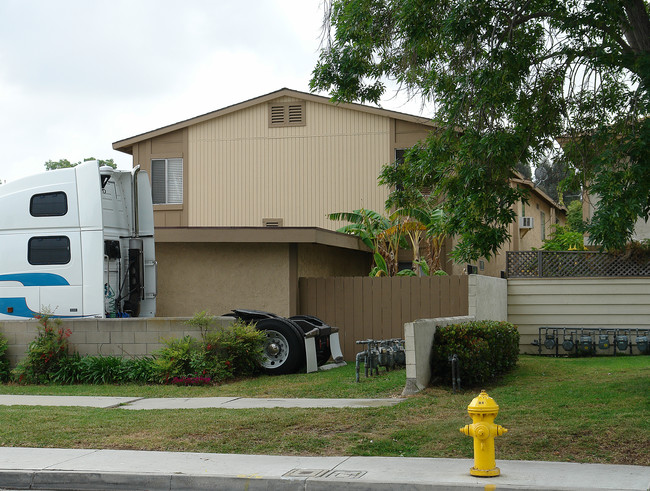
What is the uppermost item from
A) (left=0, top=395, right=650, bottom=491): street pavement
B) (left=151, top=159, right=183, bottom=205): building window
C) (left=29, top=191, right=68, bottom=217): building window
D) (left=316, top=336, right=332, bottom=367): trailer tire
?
(left=151, top=159, right=183, bottom=205): building window

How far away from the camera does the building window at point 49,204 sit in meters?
14.3

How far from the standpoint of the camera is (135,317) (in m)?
15.1

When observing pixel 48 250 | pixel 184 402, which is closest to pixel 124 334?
pixel 48 250

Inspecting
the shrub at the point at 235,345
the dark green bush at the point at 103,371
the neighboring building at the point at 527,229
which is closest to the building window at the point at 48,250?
the dark green bush at the point at 103,371

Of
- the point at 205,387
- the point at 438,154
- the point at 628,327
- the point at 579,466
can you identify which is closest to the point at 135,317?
the point at 205,387

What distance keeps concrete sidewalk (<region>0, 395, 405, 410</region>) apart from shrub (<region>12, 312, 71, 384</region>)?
154 centimetres

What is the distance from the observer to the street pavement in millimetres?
6652

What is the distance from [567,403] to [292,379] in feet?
16.6

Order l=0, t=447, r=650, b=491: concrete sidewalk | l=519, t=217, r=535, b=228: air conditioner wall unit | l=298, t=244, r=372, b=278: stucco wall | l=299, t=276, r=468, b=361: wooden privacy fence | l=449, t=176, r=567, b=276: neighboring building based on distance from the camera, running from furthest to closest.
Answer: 1. l=519, t=217, r=535, b=228: air conditioner wall unit
2. l=449, t=176, r=567, b=276: neighboring building
3. l=298, t=244, r=372, b=278: stucco wall
4. l=299, t=276, r=468, b=361: wooden privacy fence
5. l=0, t=447, r=650, b=491: concrete sidewalk

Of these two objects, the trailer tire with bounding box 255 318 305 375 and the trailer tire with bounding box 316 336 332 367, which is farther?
the trailer tire with bounding box 316 336 332 367

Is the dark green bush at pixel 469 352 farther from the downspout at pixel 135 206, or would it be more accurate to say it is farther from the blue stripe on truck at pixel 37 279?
the blue stripe on truck at pixel 37 279

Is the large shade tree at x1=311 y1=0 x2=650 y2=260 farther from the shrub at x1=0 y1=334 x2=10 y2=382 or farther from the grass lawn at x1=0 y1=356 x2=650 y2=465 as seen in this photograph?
the shrub at x1=0 y1=334 x2=10 y2=382

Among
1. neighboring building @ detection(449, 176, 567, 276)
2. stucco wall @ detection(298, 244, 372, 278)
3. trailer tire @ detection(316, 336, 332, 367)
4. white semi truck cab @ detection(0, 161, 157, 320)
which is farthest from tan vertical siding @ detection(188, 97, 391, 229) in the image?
white semi truck cab @ detection(0, 161, 157, 320)

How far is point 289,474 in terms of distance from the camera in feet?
23.1
